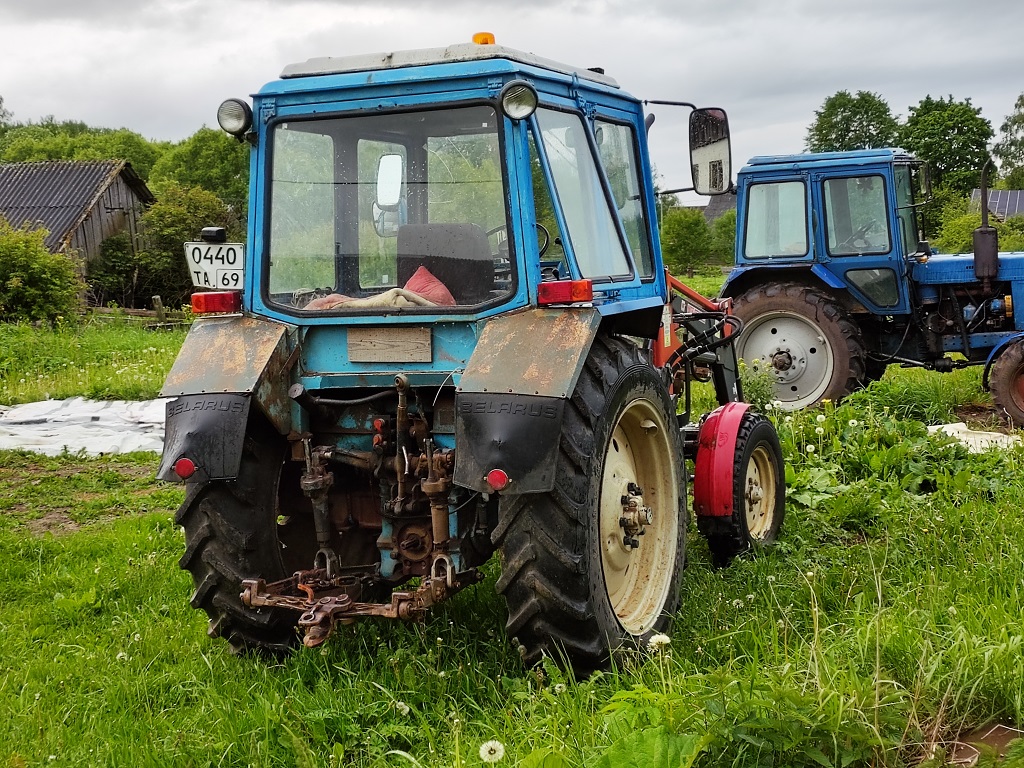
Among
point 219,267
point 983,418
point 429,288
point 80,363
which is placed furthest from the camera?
point 80,363

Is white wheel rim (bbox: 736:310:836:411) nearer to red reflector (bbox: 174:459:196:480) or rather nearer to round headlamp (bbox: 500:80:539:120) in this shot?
round headlamp (bbox: 500:80:539:120)

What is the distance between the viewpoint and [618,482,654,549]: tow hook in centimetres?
431

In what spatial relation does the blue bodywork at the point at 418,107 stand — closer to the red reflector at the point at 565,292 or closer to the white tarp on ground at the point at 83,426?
the red reflector at the point at 565,292

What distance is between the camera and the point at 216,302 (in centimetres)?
441

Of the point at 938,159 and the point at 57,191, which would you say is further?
the point at 938,159

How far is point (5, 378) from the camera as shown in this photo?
12891 mm

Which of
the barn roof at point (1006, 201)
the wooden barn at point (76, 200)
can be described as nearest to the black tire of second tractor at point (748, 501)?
the wooden barn at point (76, 200)

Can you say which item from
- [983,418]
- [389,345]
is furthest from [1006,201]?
[389,345]

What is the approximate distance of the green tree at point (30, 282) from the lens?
54.2ft

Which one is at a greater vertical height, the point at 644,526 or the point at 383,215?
the point at 383,215

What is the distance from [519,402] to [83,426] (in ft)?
25.6

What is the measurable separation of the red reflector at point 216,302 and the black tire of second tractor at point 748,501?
100 inches

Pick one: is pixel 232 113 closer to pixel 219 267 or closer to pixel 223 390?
pixel 223 390

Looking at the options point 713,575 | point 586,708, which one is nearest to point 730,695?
point 586,708
